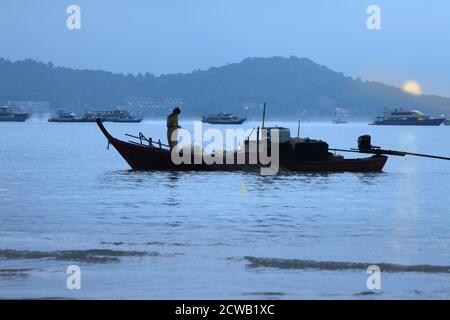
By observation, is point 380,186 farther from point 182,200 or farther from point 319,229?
point 319,229

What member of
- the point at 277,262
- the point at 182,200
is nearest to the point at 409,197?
the point at 182,200

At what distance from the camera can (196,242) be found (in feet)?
70.5

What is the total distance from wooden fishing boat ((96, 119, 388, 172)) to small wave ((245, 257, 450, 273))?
23.4m

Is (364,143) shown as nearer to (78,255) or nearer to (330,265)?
(330,265)

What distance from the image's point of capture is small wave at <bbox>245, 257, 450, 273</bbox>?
56.1 ft

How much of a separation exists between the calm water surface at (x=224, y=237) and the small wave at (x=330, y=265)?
0.09 feet

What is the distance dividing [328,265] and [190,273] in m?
3.01

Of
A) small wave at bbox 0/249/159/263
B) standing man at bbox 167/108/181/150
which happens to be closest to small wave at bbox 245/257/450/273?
small wave at bbox 0/249/159/263

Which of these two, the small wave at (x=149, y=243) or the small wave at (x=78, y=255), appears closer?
the small wave at (x=78, y=255)

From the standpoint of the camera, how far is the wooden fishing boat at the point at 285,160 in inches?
1657

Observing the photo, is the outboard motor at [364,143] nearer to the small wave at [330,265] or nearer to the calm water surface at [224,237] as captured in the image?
the calm water surface at [224,237]

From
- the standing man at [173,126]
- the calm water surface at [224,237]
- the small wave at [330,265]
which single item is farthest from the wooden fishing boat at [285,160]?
the small wave at [330,265]
